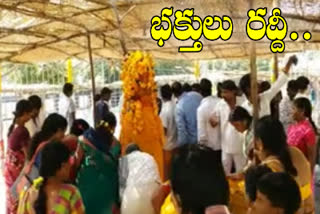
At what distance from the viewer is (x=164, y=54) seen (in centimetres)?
972

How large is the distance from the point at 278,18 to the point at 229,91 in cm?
80

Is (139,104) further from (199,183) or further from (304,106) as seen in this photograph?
(199,183)

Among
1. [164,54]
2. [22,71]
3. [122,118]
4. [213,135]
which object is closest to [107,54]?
[164,54]

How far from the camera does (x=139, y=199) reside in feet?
9.66

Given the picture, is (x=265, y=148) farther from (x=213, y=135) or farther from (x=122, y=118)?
(x=213, y=135)

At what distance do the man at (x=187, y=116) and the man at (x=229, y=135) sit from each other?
102cm

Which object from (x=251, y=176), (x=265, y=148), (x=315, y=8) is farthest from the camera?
(x=315, y=8)

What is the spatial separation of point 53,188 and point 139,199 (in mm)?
640

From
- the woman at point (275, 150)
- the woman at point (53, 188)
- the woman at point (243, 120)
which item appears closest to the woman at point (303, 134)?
the woman at point (243, 120)

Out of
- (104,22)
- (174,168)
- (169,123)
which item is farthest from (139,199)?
(104,22)

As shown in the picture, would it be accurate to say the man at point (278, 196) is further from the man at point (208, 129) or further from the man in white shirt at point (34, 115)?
the man at point (208, 129)

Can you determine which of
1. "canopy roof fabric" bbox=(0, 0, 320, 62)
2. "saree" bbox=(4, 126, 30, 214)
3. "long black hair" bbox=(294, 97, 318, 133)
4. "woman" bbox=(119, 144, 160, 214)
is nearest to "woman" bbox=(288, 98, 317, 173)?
"long black hair" bbox=(294, 97, 318, 133)

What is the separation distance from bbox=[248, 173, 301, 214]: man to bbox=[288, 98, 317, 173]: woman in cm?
226

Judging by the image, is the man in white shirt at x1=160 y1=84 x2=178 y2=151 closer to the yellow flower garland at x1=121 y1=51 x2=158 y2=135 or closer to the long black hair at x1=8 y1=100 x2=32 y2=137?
the yellow flower garland at x1=121 y1=51 x2=158 y2=135
